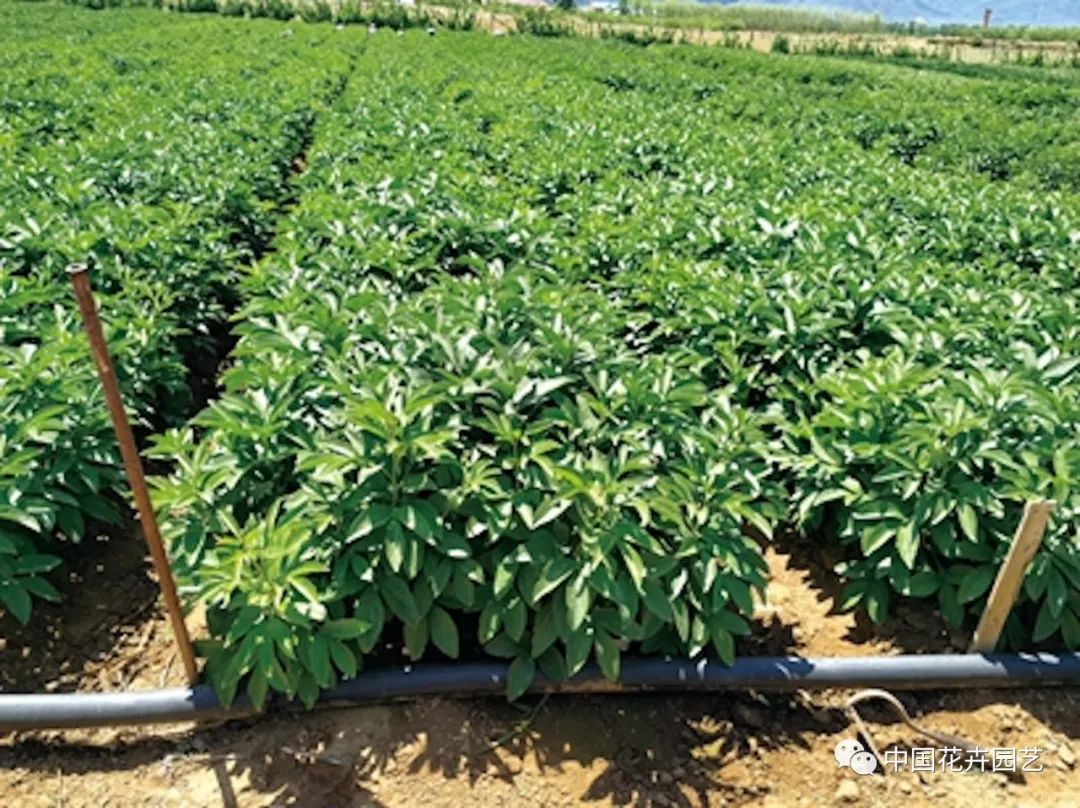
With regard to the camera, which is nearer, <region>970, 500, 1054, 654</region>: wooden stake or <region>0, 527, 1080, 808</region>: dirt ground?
<region>0, 527, 1080, 808</region>: dirt ground

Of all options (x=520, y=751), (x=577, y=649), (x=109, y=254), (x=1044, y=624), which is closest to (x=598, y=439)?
(x=577, y=649)

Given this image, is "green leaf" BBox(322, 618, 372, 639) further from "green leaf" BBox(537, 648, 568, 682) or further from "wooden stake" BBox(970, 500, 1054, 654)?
"wooden stake" BBox(970, 500, 1054, 654)

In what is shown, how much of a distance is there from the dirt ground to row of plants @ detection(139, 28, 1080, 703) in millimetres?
202

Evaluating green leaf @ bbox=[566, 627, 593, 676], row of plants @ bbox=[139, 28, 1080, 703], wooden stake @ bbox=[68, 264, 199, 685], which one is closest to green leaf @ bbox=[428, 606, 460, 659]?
row of plants @ bbox=[139, 28, 1080, 703]

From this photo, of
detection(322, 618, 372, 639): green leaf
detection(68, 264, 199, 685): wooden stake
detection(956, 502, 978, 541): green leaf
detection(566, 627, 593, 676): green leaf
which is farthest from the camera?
detection(956, 502, 978, 541): green leaf

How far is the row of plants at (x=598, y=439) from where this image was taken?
262 centimetres

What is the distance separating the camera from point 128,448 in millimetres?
2342

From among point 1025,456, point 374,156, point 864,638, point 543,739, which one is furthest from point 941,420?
point 374,156

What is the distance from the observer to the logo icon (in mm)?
2660

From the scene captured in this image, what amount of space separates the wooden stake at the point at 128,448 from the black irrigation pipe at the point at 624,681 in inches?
6.0

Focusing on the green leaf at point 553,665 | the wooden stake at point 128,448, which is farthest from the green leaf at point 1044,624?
the wooden stake at point 128,448

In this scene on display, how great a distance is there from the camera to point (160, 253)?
15.6 feet

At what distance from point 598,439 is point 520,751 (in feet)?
3.49

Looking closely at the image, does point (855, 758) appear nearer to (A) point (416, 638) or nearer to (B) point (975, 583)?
(B) point (975, 583)
